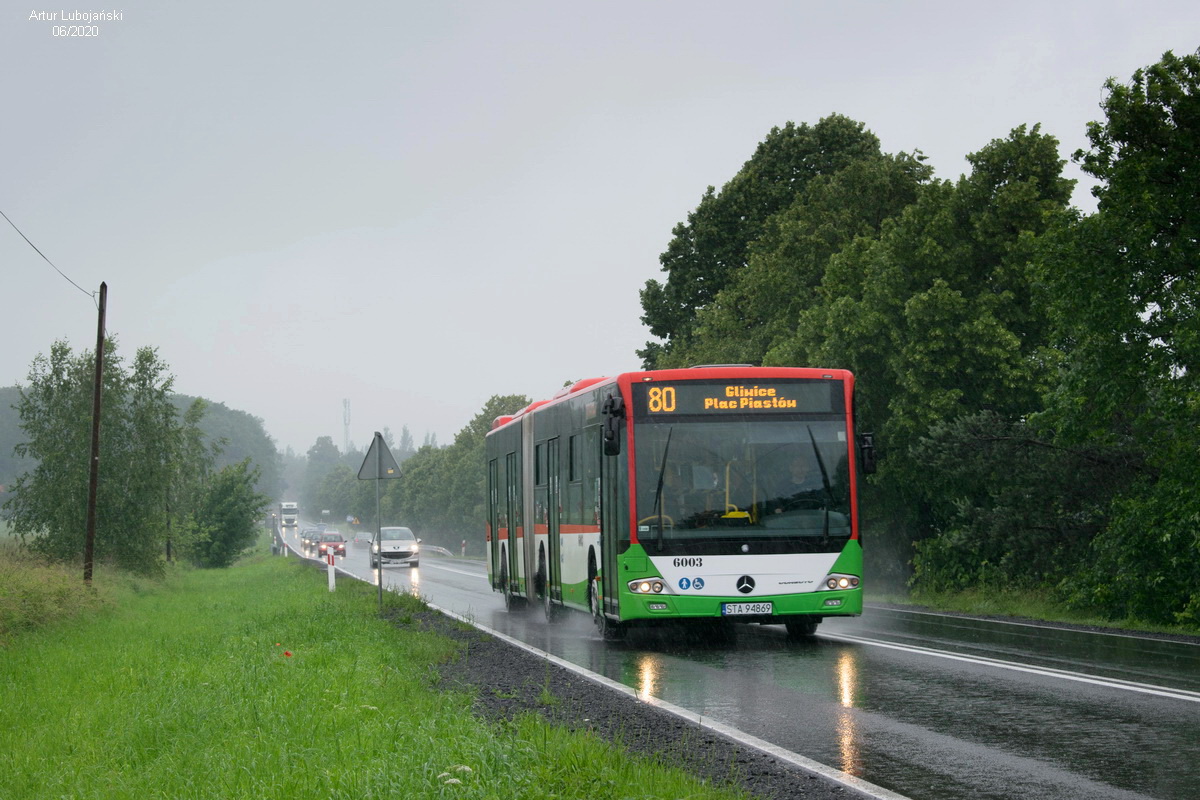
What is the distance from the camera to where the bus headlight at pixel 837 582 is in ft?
49.9

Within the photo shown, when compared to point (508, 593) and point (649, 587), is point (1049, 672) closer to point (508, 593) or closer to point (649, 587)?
point (649, 587)

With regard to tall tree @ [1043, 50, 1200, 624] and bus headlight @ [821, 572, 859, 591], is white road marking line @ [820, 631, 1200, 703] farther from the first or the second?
tall tree @ [1043, 50, 1200, 624]

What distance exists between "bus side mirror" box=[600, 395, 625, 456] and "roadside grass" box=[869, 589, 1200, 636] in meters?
7.75

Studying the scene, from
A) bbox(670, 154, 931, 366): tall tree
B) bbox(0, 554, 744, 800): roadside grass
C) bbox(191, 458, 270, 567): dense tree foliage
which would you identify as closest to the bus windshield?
bbox(0, 554, 744, 800): roadside grass

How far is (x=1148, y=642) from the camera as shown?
15.5 metres

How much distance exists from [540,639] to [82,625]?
32.3 feet

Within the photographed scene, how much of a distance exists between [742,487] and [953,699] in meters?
5.09

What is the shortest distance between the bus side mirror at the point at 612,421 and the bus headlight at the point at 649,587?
1.45 meters

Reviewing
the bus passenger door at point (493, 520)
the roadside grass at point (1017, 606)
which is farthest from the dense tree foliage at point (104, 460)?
the roadside grass at point (1017, 606)

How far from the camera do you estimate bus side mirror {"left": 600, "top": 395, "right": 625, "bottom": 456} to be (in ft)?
48.5

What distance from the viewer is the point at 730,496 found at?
15.2 meters

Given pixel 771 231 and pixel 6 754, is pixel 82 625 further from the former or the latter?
pixel 771 231

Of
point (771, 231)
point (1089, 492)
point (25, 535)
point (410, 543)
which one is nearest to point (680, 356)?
point (771, 231)

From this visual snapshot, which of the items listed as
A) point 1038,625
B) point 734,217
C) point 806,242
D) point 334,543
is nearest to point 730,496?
point 1038,625
